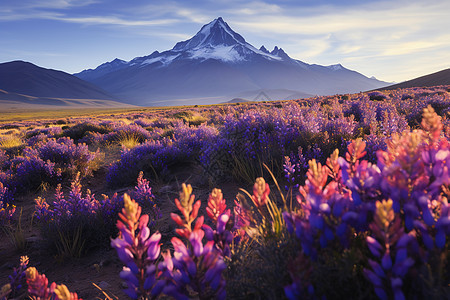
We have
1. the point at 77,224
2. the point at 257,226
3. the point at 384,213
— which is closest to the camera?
the point at 384,213

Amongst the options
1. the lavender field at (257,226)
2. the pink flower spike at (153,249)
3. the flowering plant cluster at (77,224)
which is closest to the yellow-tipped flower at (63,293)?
the lavender field at (257,226)

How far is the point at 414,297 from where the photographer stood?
103cm

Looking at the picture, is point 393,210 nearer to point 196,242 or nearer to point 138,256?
point 196,242

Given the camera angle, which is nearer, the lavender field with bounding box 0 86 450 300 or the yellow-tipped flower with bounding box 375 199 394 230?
the yellow-tipped flower with bounding box 375 199 394 230

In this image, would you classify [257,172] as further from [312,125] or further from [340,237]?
[340,237]

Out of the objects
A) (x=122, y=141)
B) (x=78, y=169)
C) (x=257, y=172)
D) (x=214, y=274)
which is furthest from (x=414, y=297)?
(x=122, y=141)

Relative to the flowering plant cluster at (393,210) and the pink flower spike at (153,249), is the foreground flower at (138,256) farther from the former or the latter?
the flowering plant cluster at (393,210)

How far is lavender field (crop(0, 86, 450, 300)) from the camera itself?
1.02 metres

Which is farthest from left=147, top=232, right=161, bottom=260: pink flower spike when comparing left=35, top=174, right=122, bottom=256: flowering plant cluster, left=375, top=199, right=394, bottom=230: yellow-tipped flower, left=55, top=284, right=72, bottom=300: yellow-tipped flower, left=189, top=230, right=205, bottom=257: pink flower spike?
left=35, top=174, right=122, bottom=256: flowering plant cluster

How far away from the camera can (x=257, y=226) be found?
1613 millimetres

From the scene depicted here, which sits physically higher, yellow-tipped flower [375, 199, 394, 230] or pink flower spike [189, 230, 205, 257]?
yellow-tipped flower [375, 199, 394, 230]

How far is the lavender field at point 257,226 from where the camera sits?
102 cm

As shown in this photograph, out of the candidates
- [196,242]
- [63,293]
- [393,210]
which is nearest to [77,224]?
[63,293]

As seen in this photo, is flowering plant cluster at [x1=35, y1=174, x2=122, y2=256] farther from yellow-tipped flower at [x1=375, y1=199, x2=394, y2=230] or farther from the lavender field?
yellow-tipped flower at [x1=375, y1=199, x2=394, y2=230]
